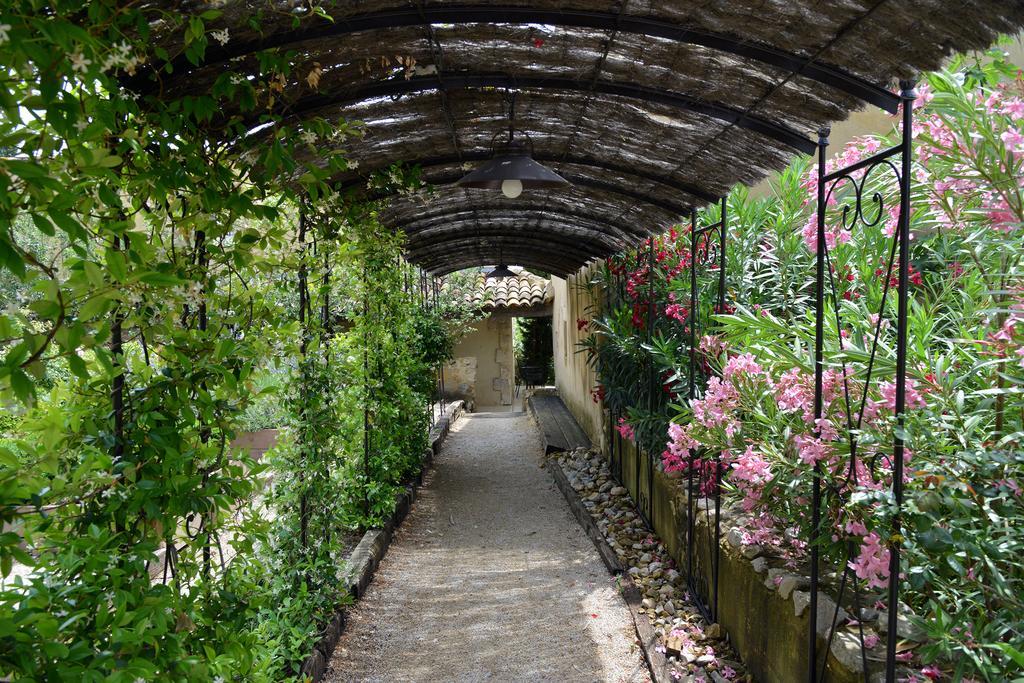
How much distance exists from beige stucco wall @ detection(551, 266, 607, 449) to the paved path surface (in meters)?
2.38

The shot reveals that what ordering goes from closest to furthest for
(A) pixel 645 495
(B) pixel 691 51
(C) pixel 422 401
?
(B) pixel 691 51
(A) pixel 645 495
(C) pixel 422 401

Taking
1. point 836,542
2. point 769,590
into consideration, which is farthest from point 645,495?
point 836,542

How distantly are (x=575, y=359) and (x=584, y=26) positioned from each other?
31.0 ft

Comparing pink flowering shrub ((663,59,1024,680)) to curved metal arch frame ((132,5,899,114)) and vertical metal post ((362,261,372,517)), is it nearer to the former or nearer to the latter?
curved metal arch frame ((132,5,899,114))

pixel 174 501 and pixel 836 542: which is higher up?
pixel 174 501

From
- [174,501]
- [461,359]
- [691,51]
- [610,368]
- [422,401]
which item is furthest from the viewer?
[461,359]

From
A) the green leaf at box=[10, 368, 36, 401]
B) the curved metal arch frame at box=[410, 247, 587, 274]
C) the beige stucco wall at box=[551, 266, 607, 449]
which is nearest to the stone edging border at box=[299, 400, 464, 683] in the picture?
the green leaf at box=[10, 368, 36, 401]

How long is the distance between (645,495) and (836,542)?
12.4ft

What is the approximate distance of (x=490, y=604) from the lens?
478cm

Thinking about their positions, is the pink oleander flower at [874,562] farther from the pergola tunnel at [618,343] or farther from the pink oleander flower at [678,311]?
the pink oleander flower at [678,311]

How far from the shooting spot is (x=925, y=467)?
224 cm

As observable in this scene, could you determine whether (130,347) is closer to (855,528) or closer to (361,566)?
(855,528)

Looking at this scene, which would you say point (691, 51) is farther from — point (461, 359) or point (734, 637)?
point (461, 359)

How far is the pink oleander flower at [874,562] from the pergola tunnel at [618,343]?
0.08 ft
